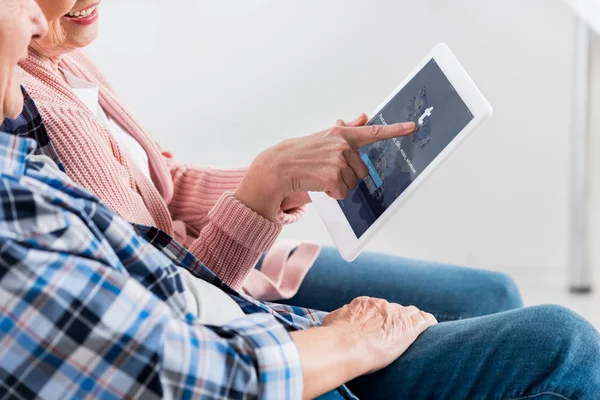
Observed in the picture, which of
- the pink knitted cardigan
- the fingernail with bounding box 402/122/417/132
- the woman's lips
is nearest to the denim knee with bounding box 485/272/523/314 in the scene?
the pink knitted cardigan

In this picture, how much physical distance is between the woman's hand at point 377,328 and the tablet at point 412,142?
4.3 inches

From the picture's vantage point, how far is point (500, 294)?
119 cm

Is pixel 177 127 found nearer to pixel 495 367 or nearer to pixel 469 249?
pixel 469 249

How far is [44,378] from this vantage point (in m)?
0.67

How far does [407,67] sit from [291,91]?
281mm

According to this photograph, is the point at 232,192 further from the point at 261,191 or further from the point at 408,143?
the point at 408,143

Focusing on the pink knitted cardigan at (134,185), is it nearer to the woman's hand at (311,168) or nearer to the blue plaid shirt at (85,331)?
the woman's hand at (311,168)

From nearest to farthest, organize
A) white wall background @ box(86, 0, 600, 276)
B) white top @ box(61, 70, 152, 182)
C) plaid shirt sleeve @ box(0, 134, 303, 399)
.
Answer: plaid shirt sleeve @ box(0, 134, 303, 399), white top @ box(61, 70, 152, 182), white wall background @ box(86, 0, 600, 276)

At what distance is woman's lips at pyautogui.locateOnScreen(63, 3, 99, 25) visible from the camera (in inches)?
40.1

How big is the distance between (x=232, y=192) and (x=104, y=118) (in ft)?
0.70

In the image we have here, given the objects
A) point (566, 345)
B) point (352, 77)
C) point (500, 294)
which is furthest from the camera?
point (352, 77)

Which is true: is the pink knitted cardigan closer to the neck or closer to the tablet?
the neck

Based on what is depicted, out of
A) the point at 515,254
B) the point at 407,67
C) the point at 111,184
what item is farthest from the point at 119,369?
the point at 515,254

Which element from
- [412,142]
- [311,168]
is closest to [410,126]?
[412,142]
